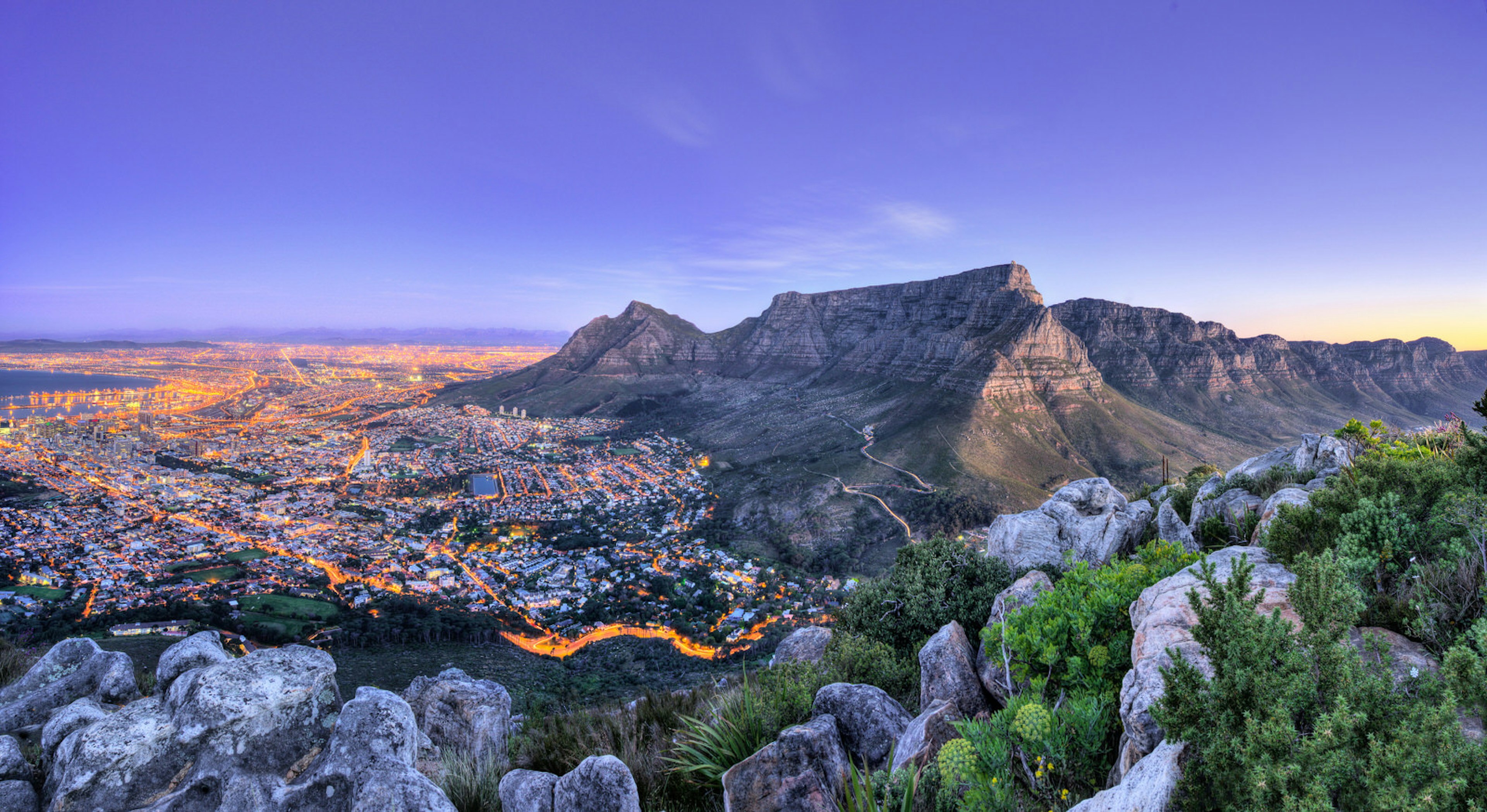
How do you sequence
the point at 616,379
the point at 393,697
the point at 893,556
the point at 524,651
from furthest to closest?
the point at 616,379 < the point at 893,556 < the point at 524,651 < the point at 393,697

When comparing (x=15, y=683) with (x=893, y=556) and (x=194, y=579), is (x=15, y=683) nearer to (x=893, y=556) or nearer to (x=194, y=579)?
(x=194, y=579)

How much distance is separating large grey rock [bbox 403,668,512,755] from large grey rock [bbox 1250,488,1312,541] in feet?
39.8

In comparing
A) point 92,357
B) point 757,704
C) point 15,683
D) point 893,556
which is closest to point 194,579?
point 15,683

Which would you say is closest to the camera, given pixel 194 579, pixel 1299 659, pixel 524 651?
pixel 1299 659

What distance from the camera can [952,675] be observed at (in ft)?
25.1

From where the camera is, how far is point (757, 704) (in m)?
6.87

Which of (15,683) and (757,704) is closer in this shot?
(757,704)

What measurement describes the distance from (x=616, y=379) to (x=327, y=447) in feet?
228

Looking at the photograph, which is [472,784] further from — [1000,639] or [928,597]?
[928,597]

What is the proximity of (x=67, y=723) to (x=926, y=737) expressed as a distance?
→ 30.5ft

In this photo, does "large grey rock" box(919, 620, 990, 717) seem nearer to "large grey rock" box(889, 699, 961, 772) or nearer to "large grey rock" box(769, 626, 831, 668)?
"large grey rock" box(889, 699, 961, 772)

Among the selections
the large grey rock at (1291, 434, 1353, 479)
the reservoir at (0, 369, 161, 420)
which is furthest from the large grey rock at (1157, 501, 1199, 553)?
the reservoir at (0, 369, 161, 420)

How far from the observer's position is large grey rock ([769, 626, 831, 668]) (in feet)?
41.9

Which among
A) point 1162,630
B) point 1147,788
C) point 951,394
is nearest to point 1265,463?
point 1162,630
